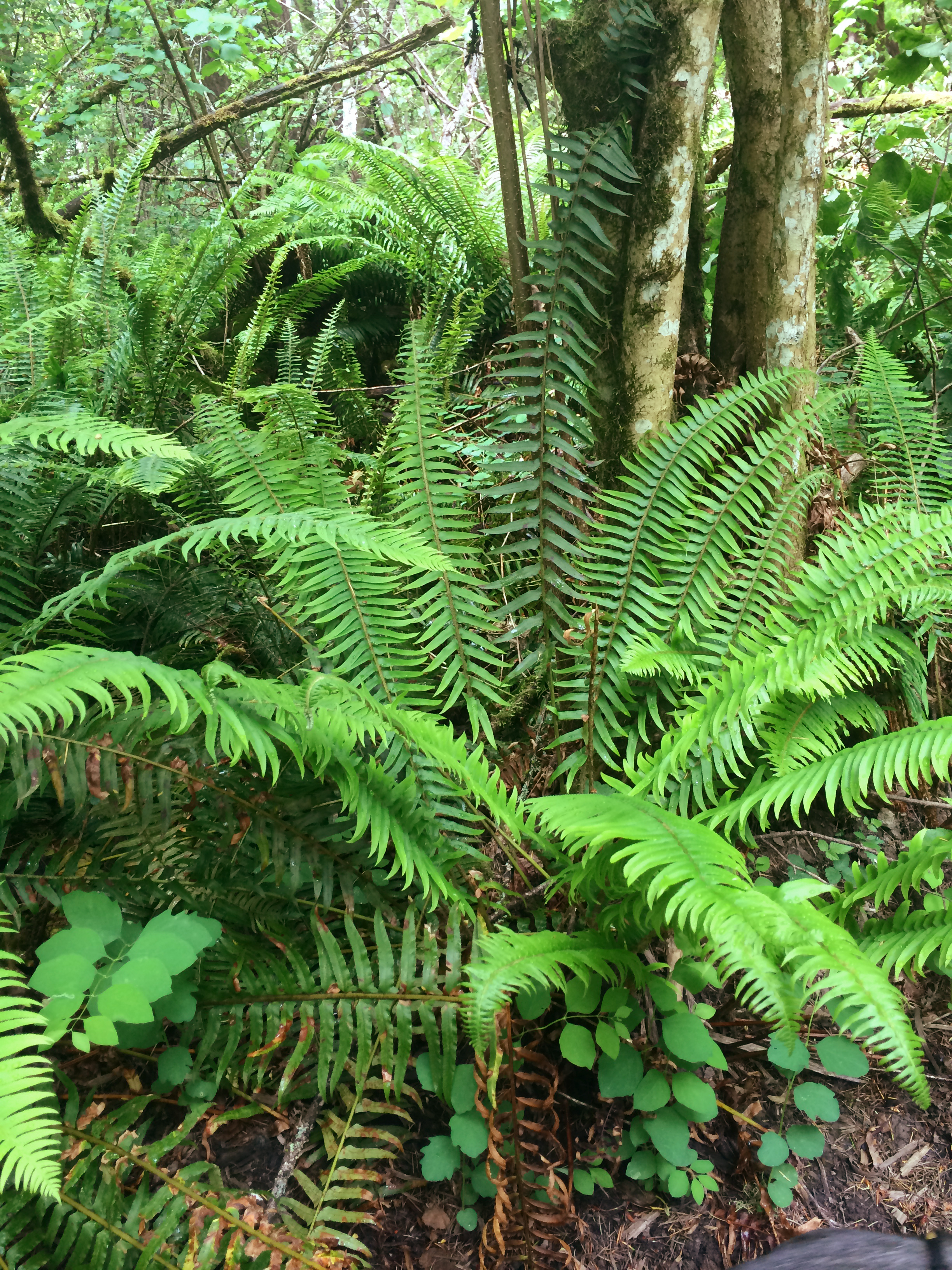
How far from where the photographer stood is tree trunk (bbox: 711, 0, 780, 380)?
2346 mm

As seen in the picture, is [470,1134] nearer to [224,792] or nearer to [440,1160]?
[440,1160]

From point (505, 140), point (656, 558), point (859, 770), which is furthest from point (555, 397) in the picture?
point (859, 770)

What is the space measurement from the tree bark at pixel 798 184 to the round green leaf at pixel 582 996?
6.16ft

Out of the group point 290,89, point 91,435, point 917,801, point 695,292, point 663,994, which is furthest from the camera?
point 290,89

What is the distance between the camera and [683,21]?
2004 millimetres

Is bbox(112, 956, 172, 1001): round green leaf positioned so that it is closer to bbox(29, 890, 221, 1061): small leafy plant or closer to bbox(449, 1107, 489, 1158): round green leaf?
bbox(29, 890, 221, 1061): small leafy plant

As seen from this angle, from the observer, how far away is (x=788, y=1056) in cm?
138

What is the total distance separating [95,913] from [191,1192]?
0.44m

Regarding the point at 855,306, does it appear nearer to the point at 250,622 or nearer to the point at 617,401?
the point at 617,401

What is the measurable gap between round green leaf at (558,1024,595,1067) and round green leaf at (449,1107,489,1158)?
0.18 m

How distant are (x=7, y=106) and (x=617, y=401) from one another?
2635 mm

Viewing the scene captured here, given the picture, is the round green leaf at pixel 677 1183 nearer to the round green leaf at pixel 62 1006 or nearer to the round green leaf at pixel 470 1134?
the round green leaf at pixel 470 1134

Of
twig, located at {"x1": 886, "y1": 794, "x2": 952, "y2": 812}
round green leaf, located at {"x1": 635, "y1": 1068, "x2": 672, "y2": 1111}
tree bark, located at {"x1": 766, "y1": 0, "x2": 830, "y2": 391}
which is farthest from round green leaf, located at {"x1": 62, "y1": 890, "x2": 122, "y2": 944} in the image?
tree bark, located at {"x1": 766, "y1": 0, "x2": 830, "y2": 391}

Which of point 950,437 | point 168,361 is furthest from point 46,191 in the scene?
point 950,437
